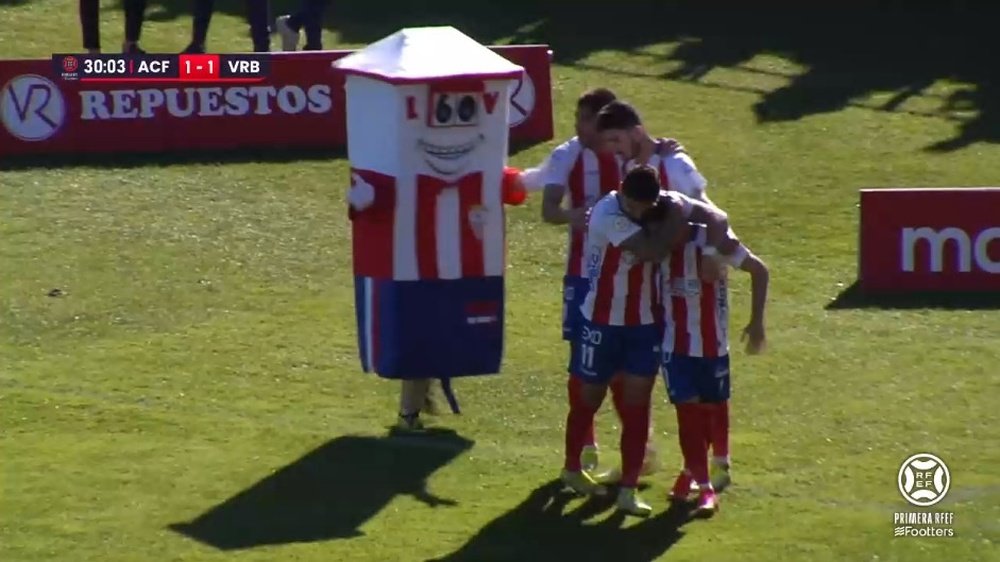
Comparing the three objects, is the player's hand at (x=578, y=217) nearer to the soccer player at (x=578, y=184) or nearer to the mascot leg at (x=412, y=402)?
the soccer player at (x=578, y=184)

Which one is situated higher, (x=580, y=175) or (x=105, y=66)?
(x=580, y=175)

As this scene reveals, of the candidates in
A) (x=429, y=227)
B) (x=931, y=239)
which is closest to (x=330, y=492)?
(x=429, y=227)

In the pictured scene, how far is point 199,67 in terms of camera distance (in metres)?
14.8

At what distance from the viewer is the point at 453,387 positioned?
10242 millimetres

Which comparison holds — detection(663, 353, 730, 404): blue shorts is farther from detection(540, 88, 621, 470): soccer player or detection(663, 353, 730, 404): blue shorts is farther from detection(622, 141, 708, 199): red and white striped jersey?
detection(622, 141, 708, 199): red and white striped jersey

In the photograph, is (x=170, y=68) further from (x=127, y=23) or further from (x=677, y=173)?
(x=677, y=173)

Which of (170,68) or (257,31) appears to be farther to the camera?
(257,31)

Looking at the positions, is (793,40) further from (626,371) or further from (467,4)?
(626,371)

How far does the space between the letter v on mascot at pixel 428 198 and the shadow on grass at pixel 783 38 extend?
305 inches

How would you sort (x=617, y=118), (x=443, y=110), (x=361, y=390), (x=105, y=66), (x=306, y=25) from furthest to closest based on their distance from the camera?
(x=306, y=25)
(x=105, y=66)
(x=361, y=390)
(x=443, y=110)
(x=617, y=118)

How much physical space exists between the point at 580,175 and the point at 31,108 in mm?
7285

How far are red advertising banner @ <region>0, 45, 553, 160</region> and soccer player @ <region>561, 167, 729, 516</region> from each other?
21.7 feet

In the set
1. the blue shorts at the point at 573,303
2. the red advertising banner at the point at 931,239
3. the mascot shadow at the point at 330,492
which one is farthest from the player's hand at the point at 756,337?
the red advertising banner at the point at 931,239

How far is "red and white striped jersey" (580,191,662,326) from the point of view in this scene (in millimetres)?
7934
